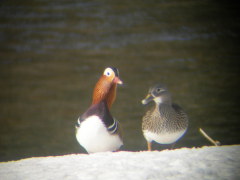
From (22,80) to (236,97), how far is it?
2.67ft

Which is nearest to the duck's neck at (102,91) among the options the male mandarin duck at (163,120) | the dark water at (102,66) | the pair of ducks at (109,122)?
the pair of ducks at (109,122)

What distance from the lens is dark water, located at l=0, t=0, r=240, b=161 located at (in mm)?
1200

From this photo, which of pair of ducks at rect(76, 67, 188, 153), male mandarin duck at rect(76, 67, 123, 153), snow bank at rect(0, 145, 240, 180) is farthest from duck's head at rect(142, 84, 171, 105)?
snow bank at rect(0, 145, 240, 180)

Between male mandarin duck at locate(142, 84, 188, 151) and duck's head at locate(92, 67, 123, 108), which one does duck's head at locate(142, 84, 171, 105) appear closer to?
male mandarin duck at locate(142, 84, 188, 151)

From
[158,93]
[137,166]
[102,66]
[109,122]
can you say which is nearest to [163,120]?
[158,93]

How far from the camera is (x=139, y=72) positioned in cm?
126

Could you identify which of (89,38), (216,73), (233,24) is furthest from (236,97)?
(89,38)

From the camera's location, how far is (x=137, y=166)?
0.58 metres

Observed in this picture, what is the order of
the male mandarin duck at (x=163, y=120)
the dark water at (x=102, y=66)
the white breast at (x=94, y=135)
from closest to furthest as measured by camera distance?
the white breast at (x=94, y=135) < the male mandarin duck at (x=163, y=120) < the dark water at (x=102, y=66)

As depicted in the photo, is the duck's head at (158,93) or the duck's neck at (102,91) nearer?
the duck's neck at (102,91)

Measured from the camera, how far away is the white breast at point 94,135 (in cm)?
74

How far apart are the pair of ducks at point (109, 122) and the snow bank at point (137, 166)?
3.0 inches

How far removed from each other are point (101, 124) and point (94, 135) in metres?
0.03

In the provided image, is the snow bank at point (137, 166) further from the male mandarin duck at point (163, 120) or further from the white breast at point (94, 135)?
the male mandarin duck at point (163, 120)
